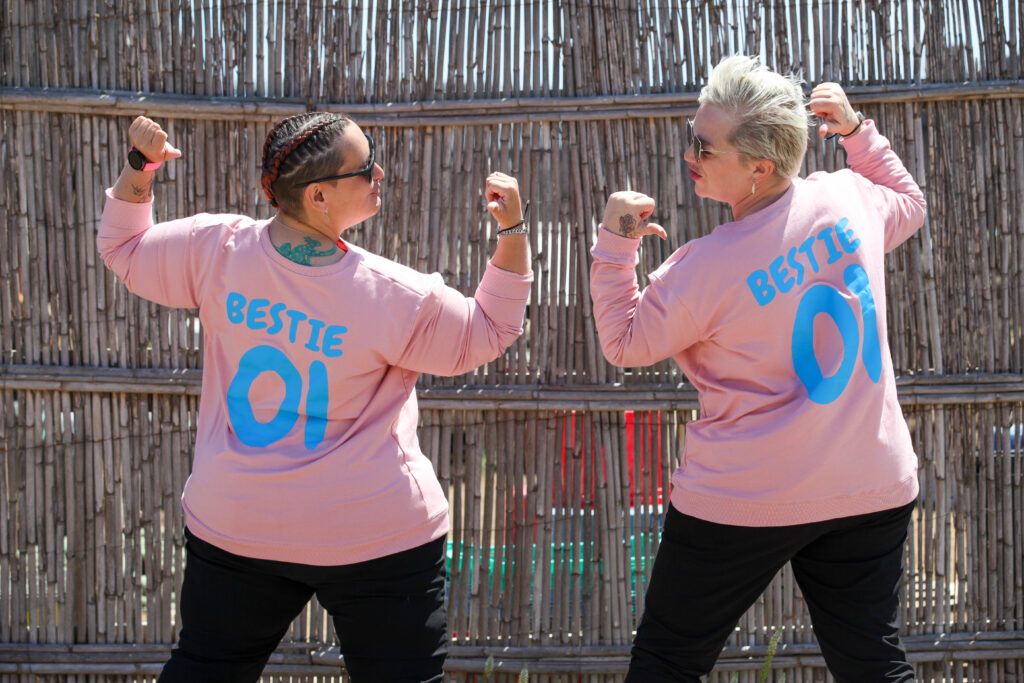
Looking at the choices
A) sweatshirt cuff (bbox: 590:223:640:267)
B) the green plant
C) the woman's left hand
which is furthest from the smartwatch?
the green plant

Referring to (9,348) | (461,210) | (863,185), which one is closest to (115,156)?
(9,348)

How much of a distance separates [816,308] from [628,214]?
0.46 meters

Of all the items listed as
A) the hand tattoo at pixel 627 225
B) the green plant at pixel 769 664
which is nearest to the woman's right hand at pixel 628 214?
the hand tattoo at pixel 627 225

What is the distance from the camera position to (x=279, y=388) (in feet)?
6.50

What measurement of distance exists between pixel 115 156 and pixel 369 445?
1.82 m

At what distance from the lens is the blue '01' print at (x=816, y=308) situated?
2.01 m

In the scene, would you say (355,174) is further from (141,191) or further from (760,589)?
(760,589)

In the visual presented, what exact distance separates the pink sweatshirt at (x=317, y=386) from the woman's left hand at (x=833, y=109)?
900 millimetres

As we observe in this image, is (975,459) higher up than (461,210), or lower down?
lower down

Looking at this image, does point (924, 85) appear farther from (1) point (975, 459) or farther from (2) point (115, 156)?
(2) point (115, 156)

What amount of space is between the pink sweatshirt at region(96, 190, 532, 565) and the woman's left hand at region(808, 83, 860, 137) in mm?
900

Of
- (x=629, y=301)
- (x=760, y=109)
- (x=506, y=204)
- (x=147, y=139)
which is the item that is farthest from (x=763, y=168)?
(x=147, y=139)

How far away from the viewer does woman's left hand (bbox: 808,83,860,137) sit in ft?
7.67

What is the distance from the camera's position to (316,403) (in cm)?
199
